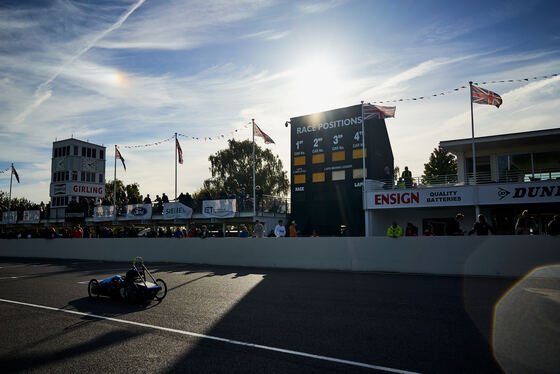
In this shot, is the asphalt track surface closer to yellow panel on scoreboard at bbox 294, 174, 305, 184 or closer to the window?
the window

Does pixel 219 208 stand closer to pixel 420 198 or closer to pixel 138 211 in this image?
pixel 138 211

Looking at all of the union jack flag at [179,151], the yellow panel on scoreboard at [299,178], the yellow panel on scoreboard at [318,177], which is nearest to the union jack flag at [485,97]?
the yellow panel on scoreboard at [318,177]

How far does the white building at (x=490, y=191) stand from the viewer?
2228 cm

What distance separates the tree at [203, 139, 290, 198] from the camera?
56.2 meters

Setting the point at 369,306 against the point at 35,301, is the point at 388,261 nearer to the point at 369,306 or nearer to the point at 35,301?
the point at 369,306

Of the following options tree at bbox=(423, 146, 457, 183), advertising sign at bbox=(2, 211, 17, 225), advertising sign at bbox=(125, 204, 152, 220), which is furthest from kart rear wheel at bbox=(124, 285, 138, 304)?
tree at bbox=(423, 146, 457, 183)

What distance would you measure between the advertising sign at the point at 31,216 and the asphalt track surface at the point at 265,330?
36.8 metres

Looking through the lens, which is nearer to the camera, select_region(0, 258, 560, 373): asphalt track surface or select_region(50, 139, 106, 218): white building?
select_region(0, 258, 560, 373): asphalt track surface

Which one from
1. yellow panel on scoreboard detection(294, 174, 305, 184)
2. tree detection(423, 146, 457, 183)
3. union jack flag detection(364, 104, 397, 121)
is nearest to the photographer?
union jack flag detection(364, 104, 397, 121)

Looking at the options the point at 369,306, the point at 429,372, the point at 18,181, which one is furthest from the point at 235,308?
the point at 18,181

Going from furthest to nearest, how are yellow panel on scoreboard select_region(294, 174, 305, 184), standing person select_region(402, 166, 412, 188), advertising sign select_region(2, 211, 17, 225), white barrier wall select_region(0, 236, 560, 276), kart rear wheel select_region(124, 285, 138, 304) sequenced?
1. advertising sign select_region(2, 211, 17, 225)
2. yellow panel on scoreboard select_region(294, 174, 305, 184)
3. standing person select_region(402, 166, 412, 188)
4. white barrier wall select_region(0, 236, 560, 276)
5. kart rear wheel select_region(124, 285, 138, 304)

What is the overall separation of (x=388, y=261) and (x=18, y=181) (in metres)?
49.4

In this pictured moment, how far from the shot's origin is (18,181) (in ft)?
160

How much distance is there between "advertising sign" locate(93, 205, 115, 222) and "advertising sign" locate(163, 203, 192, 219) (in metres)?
6.68
